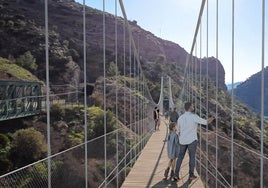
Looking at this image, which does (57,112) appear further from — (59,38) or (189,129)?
(59,38)

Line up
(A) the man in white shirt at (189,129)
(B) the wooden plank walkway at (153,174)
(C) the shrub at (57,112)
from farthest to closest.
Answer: (C) the shrub at (57,112), (B) the wooden plank walkway at (153,174), (A) the man in white shirt at (189,129)

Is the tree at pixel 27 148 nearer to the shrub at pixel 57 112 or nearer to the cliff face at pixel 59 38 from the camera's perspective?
the shrub at pixel 57 112

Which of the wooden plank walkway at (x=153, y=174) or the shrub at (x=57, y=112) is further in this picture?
the shrub at (x=57, y=112)

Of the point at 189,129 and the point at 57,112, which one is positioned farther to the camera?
the point at 57,112

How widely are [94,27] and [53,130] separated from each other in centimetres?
5040

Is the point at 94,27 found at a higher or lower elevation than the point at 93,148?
higher

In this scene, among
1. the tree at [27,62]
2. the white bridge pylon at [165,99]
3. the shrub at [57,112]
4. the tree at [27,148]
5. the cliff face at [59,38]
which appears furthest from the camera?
the cliff face at [59,38]

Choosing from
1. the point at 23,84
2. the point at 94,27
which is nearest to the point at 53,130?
the point at 23,84

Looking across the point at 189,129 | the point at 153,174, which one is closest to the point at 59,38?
the point at 153,174

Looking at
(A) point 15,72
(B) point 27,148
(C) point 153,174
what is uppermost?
(A) point 15,72

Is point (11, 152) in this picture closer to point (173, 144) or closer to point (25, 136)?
point (25, 136)

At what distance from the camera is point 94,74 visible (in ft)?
147

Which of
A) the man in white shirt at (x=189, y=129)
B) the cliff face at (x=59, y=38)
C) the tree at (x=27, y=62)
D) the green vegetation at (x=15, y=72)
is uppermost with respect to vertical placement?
the cliff face at (x=59, y=38)

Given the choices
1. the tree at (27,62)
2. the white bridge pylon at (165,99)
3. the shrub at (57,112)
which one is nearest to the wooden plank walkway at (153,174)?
the white bridge pylon at (165,99)
